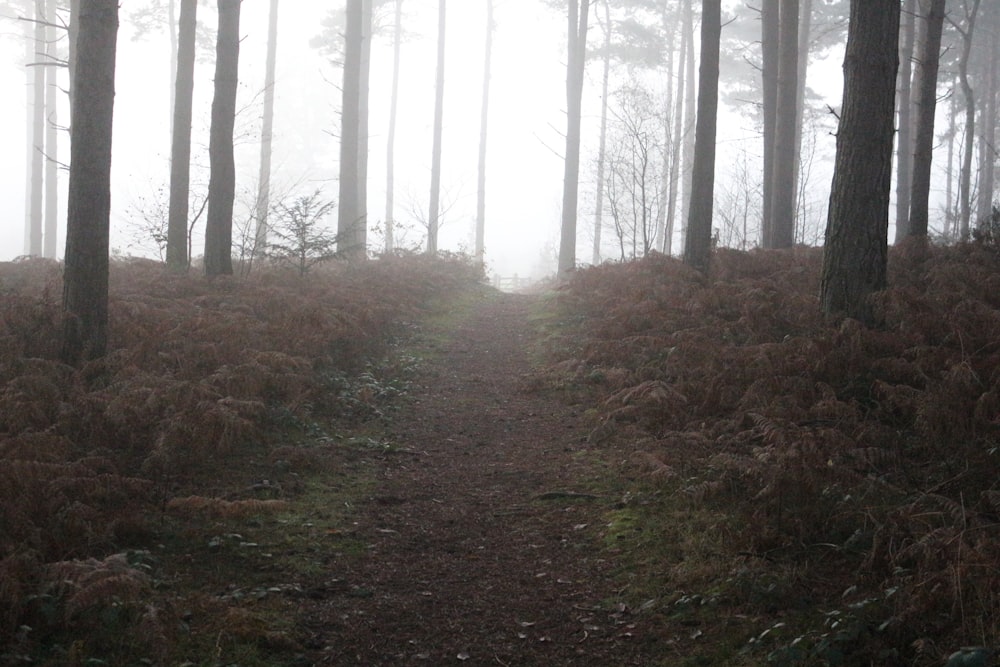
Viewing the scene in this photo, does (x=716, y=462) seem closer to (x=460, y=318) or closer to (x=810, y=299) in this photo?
(x=810, y=299)

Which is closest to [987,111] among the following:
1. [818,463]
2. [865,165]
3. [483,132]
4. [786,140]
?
[483,132]

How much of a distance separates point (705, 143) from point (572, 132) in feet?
44.2

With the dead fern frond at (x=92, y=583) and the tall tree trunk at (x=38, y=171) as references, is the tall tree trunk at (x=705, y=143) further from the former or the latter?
the tall tree trunk at (x=38, y=171)

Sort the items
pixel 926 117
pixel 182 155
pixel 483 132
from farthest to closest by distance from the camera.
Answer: pixel 483 132
pixel 182 155
pixel 926 117

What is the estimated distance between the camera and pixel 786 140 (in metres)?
17.4

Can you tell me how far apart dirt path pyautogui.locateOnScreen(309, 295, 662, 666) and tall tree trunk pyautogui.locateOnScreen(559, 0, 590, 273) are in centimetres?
1917

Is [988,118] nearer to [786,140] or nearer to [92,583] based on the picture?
[786,140]

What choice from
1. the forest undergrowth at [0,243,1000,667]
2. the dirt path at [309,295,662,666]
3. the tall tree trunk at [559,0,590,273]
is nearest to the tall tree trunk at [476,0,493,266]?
the tall tree trunk at [559,0,590,273]

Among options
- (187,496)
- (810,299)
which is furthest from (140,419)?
(810,299)

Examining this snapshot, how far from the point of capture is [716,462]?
620 centimetres

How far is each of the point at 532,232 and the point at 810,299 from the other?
63.5m

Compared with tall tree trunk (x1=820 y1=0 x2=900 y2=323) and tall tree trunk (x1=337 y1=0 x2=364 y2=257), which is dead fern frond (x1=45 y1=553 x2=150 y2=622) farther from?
tall tree trunk (x1=337 y1=0 x2=364 y2=257)

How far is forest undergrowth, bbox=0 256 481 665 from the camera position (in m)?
4.02

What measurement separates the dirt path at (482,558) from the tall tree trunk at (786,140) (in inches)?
405
